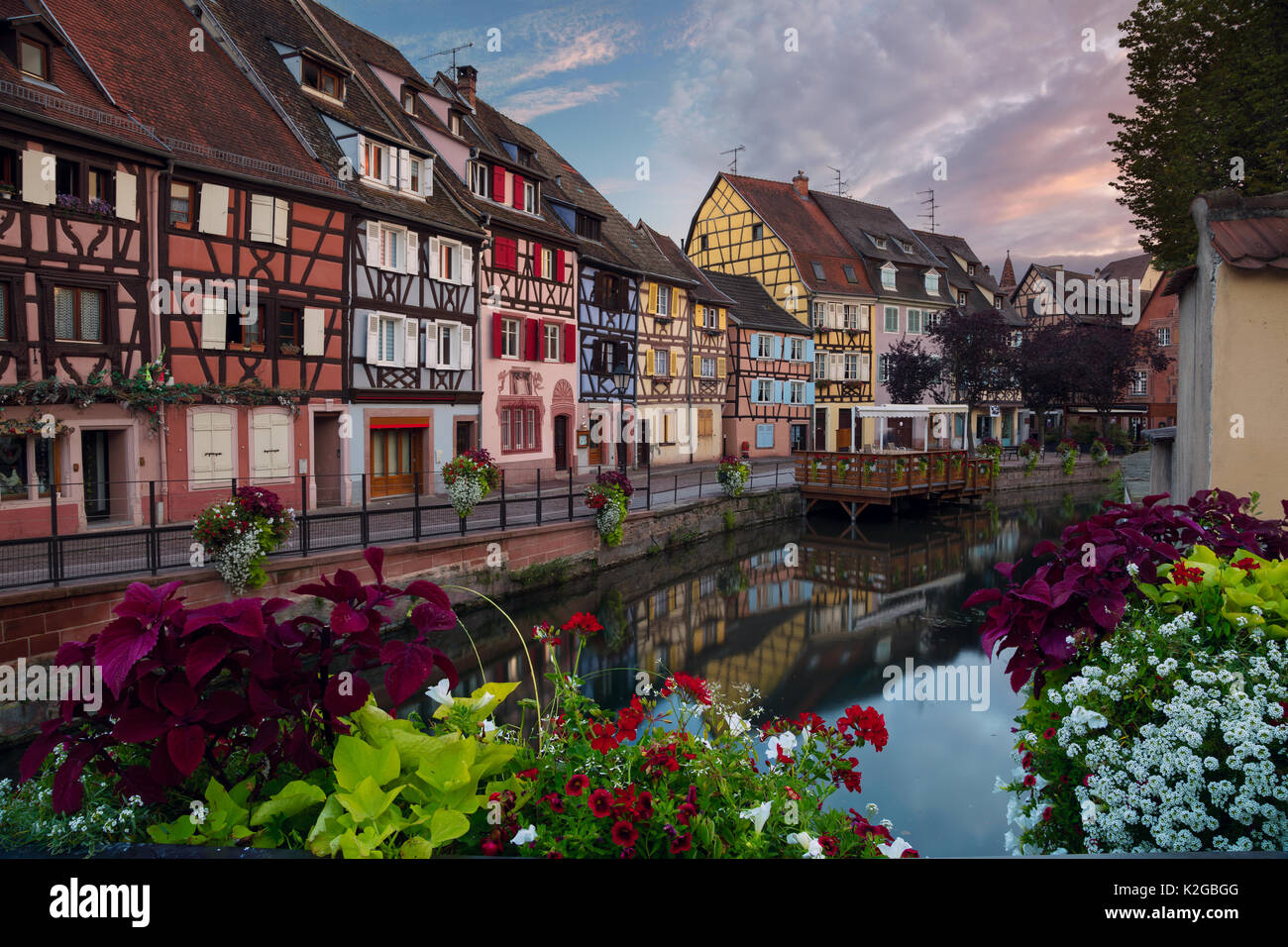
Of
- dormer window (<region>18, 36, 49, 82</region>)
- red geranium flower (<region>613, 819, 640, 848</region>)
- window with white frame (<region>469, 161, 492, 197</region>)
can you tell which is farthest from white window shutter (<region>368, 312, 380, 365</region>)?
red geranium flower (<region>613, 819, 640, 848</region>)

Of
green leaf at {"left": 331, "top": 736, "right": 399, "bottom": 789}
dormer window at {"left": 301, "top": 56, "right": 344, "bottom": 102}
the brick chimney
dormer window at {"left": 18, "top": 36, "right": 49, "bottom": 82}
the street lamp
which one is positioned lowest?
green leaf at {"left": 331, "top": 736, "right": 399, "bottom": 789}

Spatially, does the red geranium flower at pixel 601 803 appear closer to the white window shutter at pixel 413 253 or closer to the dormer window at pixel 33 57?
the dormer window at pixel 33 57

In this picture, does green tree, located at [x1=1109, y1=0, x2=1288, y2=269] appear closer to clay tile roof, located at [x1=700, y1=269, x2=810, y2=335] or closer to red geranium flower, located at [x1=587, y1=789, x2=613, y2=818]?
red geranium flower, located at [x1=587, y1=789, x2=613, y2=818]

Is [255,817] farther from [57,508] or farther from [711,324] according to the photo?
[711,324]

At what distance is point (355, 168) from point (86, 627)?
14.4 metres

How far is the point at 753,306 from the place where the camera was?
43.2m

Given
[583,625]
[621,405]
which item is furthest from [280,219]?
[583,625]

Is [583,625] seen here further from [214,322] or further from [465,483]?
[214,322]

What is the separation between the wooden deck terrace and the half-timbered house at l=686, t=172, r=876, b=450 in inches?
560

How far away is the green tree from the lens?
15.1 metres

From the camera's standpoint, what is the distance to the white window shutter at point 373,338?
824 inches

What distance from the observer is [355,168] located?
68.5 ft

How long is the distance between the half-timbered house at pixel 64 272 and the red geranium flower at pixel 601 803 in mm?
13453
